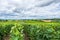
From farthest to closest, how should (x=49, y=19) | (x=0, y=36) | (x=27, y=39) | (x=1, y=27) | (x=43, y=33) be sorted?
1. (x=49, y=19)
2. (x=27, y=39)
3. (x=1, y=27)
4. (x=0, y=36)
5. (x=43, y=33)

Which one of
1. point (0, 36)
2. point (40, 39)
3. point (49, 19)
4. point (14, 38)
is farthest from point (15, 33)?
point (49, 19)

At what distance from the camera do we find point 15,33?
16922mm

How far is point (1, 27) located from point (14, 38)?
5.30 m

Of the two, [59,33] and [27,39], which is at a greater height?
[59,33]

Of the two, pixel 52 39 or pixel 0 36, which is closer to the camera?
pixel 52 39

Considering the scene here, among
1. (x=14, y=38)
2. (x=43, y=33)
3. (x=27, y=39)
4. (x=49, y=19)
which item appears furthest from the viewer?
(x=49, y=19)

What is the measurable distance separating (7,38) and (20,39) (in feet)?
26.5

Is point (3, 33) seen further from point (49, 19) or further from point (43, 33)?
point (49, 19)

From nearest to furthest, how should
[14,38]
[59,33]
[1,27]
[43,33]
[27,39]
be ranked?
[59,33] < [43,33] < [14,38] < [1,27] < [27,39]

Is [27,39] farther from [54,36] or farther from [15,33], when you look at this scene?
[54,36]

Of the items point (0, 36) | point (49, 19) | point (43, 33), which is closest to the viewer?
point (43, 33)

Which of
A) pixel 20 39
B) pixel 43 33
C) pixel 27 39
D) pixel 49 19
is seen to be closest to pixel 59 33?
pixel 43 33

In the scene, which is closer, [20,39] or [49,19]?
[20,39]

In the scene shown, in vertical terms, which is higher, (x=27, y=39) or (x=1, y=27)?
(x=1, y=27)
